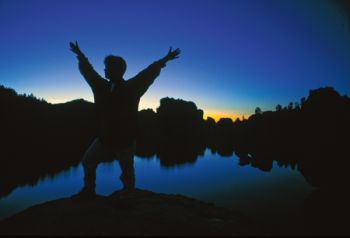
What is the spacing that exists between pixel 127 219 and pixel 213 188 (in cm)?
5055

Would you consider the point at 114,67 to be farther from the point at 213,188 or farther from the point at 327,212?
Result: the point at 213,188

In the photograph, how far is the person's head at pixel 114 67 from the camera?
5109mm

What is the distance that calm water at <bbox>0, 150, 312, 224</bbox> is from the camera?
35.8 metres

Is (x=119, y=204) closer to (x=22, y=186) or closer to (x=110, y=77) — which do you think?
(x=110, y=77)

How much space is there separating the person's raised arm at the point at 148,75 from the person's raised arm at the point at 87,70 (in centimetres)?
77

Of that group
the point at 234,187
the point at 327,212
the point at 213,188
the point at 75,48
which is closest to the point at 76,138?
the point at 213,188

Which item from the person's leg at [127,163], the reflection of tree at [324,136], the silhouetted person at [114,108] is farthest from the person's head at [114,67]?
the reflection of tree at [324,136]

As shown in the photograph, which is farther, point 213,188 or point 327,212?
point 213,188

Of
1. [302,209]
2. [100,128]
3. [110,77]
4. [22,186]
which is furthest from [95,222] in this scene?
[22,186]

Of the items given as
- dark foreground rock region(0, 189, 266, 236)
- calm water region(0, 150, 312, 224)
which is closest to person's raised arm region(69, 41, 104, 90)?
dark foreground rock region(0, 189, 266, 236)

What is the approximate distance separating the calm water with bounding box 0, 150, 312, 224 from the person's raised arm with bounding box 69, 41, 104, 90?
98.1ft

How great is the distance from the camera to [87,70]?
5.26 meters

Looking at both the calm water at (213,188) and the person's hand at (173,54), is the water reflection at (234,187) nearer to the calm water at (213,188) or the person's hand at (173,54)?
the calm water at (213,188)

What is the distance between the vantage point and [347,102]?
52.3 metres
